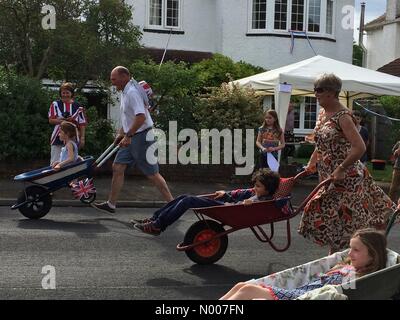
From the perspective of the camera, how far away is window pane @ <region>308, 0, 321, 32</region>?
26.0 m

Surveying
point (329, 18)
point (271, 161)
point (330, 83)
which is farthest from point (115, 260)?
point (329, 18)

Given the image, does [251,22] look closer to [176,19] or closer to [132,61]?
[176,19]

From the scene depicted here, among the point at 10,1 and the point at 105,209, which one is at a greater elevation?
the point at 10,1

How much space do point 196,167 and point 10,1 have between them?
5317 mm

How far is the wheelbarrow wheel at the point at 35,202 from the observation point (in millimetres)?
9445

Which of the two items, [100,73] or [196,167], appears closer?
[196,167]

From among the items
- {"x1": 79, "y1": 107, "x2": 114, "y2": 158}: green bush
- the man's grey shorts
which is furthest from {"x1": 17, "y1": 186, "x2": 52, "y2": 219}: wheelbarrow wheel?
{"x1": 79, "y1": 107, "x2": 114, "y2": 158}: green bush

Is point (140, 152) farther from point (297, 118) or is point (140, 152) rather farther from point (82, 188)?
point (297, 118)

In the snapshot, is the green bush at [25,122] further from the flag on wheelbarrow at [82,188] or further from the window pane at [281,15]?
the window pane at [281,15]

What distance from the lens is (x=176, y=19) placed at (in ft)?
84.5

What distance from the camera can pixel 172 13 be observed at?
25.7m

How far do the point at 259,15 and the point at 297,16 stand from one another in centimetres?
142

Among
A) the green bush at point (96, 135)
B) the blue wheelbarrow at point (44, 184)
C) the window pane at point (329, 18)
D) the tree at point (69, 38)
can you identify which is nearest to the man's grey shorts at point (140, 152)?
the blue wheelbarrow at point (44, 184)
